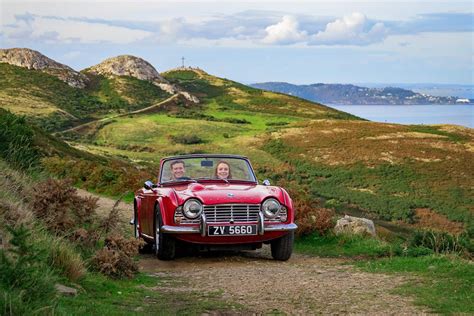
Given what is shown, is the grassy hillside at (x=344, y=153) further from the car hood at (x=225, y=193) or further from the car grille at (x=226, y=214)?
the car grille at (x=226, y=214)

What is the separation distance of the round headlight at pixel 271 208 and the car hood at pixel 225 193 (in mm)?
88

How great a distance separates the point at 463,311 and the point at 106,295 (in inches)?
146

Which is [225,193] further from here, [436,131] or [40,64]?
[40,64]

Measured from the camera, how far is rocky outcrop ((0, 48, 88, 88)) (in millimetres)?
145500

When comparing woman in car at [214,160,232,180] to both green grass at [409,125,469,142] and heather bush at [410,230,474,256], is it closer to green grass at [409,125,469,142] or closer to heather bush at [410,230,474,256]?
heather bush at [410,230,474,256]

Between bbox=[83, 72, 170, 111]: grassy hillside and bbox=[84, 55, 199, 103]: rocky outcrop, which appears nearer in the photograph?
bbox=[83, 72, 170, 111]: grassy hillside

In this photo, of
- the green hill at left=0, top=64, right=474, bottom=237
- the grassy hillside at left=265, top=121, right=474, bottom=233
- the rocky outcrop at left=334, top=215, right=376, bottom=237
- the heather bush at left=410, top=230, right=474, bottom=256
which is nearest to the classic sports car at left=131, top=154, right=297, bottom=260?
the heather bush at left=410, top=230, right=474, bottom=256

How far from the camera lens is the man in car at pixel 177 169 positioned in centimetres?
1270

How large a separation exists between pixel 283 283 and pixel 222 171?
388cm

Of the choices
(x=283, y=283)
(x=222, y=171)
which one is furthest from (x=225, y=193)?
(x=283, y=283)

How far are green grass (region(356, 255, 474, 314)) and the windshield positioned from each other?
2883 millimetres

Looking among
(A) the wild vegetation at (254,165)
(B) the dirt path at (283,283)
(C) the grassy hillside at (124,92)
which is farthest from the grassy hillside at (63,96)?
(B) the dirt path at (283,283)

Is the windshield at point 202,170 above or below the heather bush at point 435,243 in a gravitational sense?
above

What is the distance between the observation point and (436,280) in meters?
8.91
